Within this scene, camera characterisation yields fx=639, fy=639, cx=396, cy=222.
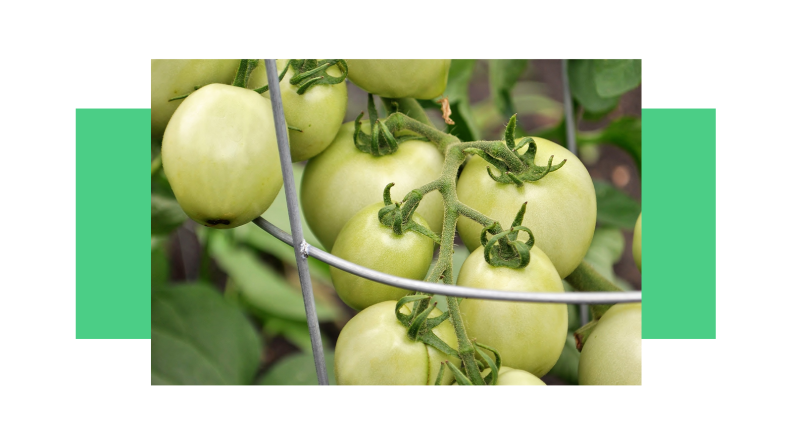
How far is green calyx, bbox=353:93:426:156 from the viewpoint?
0.40 meters

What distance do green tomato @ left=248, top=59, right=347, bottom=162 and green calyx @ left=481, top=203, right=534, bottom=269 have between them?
4.9 inches

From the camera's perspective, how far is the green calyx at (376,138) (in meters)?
0.40

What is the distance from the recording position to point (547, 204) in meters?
0.38

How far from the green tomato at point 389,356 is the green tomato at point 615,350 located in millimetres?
96

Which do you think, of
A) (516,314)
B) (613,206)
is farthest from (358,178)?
(613,206)

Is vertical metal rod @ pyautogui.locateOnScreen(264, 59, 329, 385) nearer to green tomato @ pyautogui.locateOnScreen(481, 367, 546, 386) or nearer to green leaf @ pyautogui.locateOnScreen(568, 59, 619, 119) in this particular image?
green tomato @ pyautogui.locateOnScreen(481, 367, 546, 386)

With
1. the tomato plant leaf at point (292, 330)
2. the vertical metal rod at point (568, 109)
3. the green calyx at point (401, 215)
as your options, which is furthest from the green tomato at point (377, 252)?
the tomato plant leaf at point (292, 330)

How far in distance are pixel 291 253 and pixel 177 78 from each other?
33cm

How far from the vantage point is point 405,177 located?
1.33 feet

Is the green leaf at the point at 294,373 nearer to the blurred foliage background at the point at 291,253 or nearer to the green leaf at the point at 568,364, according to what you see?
the blurred foliage background at the point at 291,253

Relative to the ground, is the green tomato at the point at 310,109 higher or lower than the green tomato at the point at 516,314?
higher

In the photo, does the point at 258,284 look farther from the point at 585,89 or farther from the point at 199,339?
the point at 585,89
